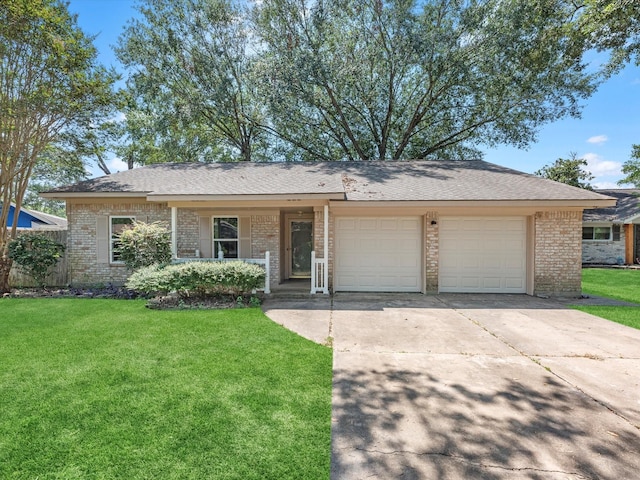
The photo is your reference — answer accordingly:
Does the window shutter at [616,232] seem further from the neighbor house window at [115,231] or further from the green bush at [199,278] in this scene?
the neighbor house window at [115,231]

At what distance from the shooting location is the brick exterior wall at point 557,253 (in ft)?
29.5

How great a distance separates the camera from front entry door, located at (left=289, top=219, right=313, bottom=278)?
38.5ft

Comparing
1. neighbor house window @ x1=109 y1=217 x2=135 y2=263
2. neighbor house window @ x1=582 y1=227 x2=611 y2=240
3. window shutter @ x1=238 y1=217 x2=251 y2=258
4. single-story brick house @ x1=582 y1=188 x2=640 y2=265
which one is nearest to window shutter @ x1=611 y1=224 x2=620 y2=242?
single-story brick house @ x1=582 y1=188 x2=640 y2=265

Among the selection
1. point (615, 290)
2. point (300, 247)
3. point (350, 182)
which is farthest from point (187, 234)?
point (615, 290)

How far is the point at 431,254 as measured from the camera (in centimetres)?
933

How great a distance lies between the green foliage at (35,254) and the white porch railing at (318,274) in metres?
7.55

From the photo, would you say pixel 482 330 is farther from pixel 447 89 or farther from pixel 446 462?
pixel 447 89

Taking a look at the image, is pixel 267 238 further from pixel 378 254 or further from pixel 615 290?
pixel 615 290

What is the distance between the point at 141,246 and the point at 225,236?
7.79 feet

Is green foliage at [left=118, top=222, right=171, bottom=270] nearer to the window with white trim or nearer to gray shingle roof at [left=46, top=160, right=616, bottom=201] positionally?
gray shingle roof at [left=46, top=160, right=616, bottom=201]

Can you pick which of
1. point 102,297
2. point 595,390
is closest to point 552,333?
point 595,390

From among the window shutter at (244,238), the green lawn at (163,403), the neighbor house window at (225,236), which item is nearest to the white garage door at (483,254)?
the window shutter at (244,238)

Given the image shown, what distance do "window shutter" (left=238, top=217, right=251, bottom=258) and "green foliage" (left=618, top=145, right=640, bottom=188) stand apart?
19830 millimetres

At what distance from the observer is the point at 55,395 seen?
3.34m
